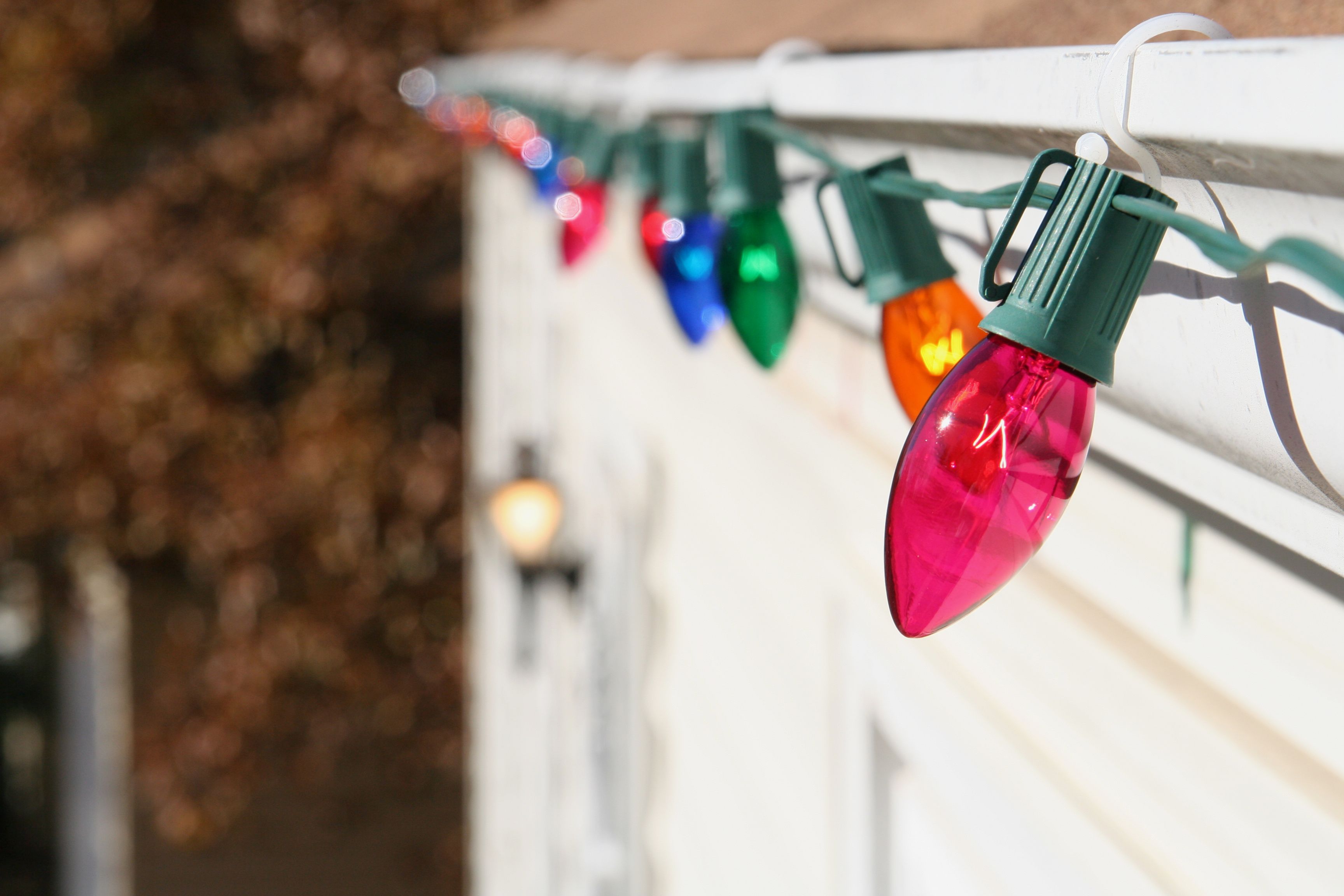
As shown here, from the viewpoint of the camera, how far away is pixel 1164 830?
95 cm

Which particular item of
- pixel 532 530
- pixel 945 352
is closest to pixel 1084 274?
pixel 945 352

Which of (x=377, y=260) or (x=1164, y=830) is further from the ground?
(x=377, y=260)

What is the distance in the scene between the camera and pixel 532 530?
158 inches

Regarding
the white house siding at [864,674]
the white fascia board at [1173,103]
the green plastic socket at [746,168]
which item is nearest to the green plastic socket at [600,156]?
the white house siding at [864,674]

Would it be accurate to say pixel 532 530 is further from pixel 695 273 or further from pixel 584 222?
pixel 695 273

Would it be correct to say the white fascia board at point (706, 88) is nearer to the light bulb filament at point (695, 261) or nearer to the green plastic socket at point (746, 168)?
the green plastic socket at point (746, 168)

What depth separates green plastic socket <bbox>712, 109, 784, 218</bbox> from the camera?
4.13 ft

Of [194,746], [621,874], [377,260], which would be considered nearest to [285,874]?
[194,746]

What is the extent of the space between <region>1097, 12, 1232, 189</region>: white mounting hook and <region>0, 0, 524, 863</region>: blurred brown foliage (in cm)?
664

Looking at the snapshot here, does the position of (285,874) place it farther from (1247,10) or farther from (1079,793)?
(1247,10)

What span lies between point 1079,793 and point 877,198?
52 cm

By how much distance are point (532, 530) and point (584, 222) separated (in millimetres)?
2043

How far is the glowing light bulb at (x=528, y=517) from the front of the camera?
158 inches

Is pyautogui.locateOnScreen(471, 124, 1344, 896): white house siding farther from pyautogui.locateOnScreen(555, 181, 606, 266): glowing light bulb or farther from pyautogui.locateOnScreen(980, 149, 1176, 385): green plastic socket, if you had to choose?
pyautogui.locateOnScreen(555, 181, 606, 266): glowing light bulb
